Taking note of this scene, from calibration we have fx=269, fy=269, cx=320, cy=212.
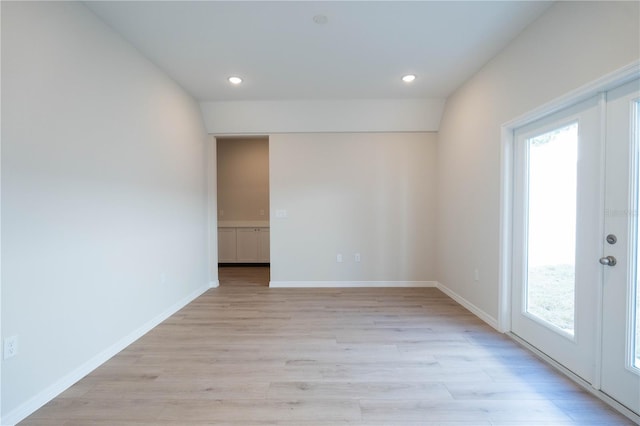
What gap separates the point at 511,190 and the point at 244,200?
483 cm

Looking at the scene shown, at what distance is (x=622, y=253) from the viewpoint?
157 centimetres

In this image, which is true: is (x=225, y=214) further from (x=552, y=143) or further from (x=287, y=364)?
(x=552, y=143)

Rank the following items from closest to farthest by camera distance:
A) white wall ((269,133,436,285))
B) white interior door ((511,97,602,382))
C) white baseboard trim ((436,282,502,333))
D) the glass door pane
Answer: white interior door ((511,97,602,382)) < the glass door pane < white baseboard trim ((436,282,502,333)) < white wall ((269,133,436,285))

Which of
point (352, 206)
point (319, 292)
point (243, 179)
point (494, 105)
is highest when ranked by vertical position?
point (494, 105)

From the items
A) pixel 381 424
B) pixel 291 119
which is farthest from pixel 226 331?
pixel 291 119

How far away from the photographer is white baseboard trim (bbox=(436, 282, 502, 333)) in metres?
2.70

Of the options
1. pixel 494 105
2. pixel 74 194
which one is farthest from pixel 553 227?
pixel 74 194

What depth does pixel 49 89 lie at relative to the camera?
5.56ft

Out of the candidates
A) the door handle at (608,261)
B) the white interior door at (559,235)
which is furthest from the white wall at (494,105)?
the door handle at (608,261)

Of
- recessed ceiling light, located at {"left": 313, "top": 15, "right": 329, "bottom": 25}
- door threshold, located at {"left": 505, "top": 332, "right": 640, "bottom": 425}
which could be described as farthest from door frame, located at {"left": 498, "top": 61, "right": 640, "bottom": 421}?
recessed ceiling light, located at {"left": 313, "top": 15, "right": 329, "bottom": 25}

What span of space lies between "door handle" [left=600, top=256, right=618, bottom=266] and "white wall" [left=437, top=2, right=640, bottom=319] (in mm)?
978

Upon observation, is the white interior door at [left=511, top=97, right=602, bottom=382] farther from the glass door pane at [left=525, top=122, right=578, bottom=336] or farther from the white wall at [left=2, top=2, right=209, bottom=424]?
the white wall at [left=2, top=2, right=209, bottom=424]

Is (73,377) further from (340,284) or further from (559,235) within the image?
(559,235)

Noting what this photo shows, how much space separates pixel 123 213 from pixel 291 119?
2507 mm
